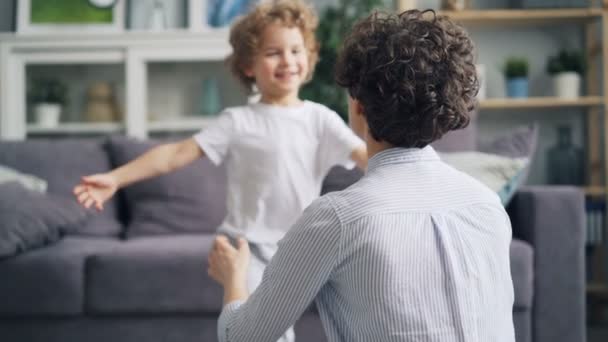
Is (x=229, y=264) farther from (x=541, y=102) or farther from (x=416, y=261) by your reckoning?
(x=541, y=102)

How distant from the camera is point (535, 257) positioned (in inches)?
78.9

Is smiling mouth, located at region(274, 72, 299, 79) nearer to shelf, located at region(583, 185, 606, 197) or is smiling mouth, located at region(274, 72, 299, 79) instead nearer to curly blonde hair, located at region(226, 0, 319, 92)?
curly blonde hair, located at region(226, 0, 319, 92)

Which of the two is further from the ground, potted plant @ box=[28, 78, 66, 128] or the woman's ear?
potted plant @ box=[28, 78, 66, 128]

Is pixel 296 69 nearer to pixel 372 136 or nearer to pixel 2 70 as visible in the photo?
pixel 372 136

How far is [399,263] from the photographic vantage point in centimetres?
79

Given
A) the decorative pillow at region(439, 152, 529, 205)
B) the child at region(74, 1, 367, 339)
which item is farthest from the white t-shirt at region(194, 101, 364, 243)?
the decorative pillow at region(439, 152, 529, 205)

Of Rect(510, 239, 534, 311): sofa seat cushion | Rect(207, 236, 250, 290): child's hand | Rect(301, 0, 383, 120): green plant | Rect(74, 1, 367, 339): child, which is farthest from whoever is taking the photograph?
Rect(301, 0, 383, 120): green plant

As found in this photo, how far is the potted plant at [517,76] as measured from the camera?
134 inches

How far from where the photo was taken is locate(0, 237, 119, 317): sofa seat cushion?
1.97 metres

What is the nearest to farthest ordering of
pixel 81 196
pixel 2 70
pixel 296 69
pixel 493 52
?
pixel 81 196 < pixel 296 69 < pixel 2 70 < pixel 493 52

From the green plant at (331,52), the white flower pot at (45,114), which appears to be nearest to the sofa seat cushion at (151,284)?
the green plant at (331,52)

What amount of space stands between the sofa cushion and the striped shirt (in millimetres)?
1743

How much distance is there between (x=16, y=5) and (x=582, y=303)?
315 centimetres

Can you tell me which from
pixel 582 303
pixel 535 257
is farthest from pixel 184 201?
pixel 582 303
